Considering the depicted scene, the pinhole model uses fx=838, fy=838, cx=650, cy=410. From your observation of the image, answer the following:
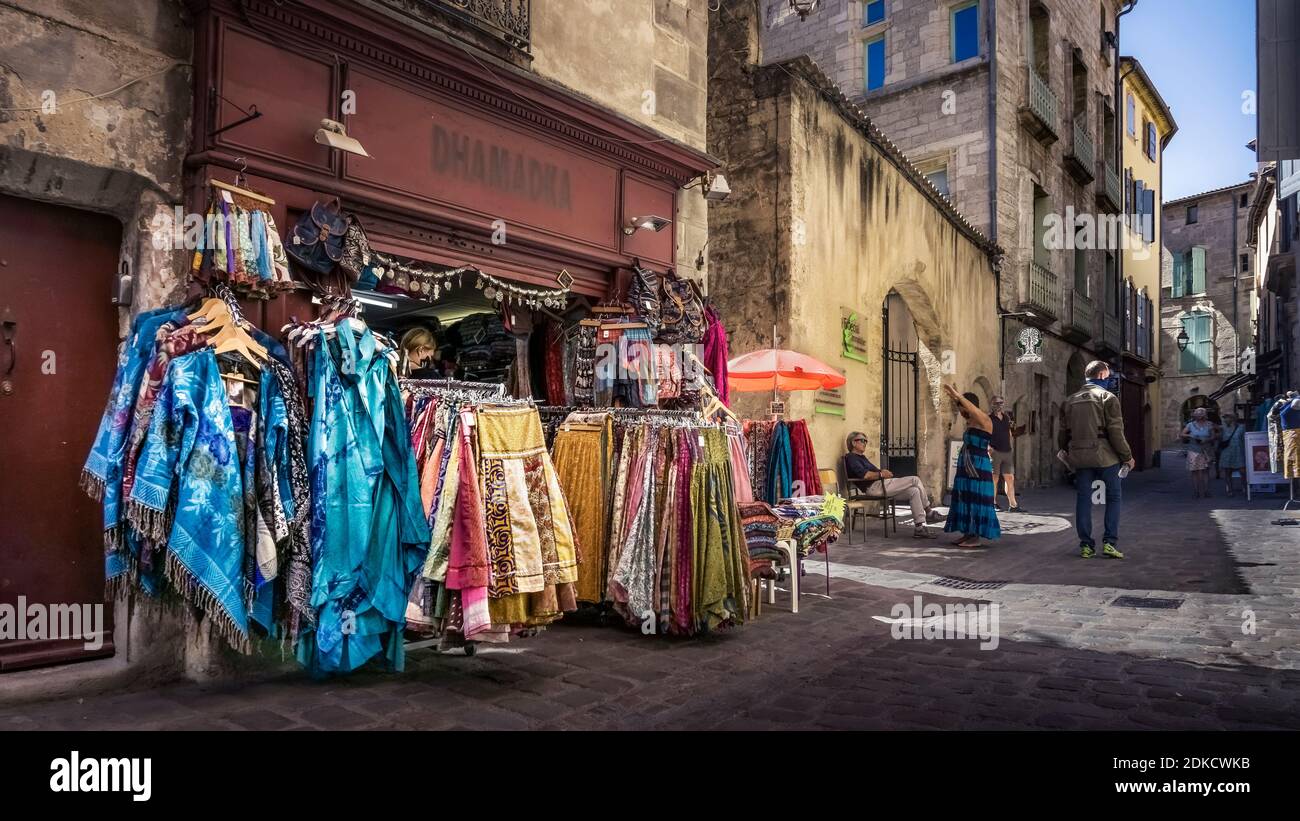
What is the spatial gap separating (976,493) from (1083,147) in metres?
16.6

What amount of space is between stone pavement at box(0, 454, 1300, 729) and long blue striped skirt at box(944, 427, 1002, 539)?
2356 millimetres

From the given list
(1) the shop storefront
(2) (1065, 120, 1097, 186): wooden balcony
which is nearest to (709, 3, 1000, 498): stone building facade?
(1) the shop storefront

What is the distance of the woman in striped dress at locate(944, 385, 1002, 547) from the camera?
9211mm

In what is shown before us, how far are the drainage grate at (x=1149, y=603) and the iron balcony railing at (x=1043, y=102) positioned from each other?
14.6m

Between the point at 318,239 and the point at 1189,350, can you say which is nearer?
the point at 318,239

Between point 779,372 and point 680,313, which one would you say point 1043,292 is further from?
point 680,313

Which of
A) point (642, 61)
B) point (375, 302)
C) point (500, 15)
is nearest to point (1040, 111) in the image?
point (642, 61)

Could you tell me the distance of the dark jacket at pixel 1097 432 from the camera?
8.38 meters

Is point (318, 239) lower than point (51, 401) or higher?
higher

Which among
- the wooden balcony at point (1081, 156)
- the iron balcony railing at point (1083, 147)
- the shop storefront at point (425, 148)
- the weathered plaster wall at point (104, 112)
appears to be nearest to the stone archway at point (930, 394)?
the shop storefront at point (425, 148)

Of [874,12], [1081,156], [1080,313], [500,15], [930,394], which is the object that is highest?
[874,12]

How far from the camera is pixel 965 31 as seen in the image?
17.8 metres

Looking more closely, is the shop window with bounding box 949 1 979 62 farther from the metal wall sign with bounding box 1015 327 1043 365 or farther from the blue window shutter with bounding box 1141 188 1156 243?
the blue window shutter with bounding box 1141 188 1156 243
